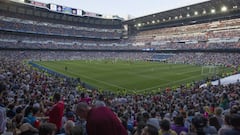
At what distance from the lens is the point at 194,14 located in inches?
2886

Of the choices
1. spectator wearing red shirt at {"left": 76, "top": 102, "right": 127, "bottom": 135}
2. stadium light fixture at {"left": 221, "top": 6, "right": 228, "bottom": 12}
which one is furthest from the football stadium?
spectator wearing red shirt at {"left": 76, "top": 102, "right": 127, "bottom": 135}

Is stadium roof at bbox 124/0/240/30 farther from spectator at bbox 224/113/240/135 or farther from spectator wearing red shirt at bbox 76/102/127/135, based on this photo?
spectator wearing red shirt at bbox 76/102/127/135

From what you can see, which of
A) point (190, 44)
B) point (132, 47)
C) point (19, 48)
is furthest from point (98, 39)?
point (190, 44)

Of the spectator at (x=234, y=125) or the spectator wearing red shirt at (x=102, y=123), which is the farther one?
the spectator at (x=234, y=125)

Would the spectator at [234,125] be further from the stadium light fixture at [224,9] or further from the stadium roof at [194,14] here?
the stadium light fixture at [224,9]

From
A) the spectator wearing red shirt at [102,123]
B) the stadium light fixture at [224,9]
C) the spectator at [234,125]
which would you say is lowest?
the spectator at [234,125]

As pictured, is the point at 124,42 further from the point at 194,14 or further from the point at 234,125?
the point at 234,125

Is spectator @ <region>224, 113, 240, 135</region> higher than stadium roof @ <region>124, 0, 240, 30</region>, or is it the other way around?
stadium roof @ <region>124, 0, 240, 30</region>

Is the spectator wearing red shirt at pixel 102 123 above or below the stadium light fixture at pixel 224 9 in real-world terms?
below

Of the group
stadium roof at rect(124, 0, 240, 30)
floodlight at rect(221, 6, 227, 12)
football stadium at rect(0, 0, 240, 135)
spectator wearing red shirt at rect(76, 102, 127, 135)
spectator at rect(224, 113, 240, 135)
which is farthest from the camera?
floodlight at rect(221, 6, 227, 12)

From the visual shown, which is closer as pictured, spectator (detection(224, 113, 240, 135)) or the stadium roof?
spectator (detection(224, 113, 240, 135))

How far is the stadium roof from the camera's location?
202 feet

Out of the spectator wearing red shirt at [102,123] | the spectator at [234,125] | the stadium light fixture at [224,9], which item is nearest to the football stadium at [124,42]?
the stadium light fixture at [224,9]

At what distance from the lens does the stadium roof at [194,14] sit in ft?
202
